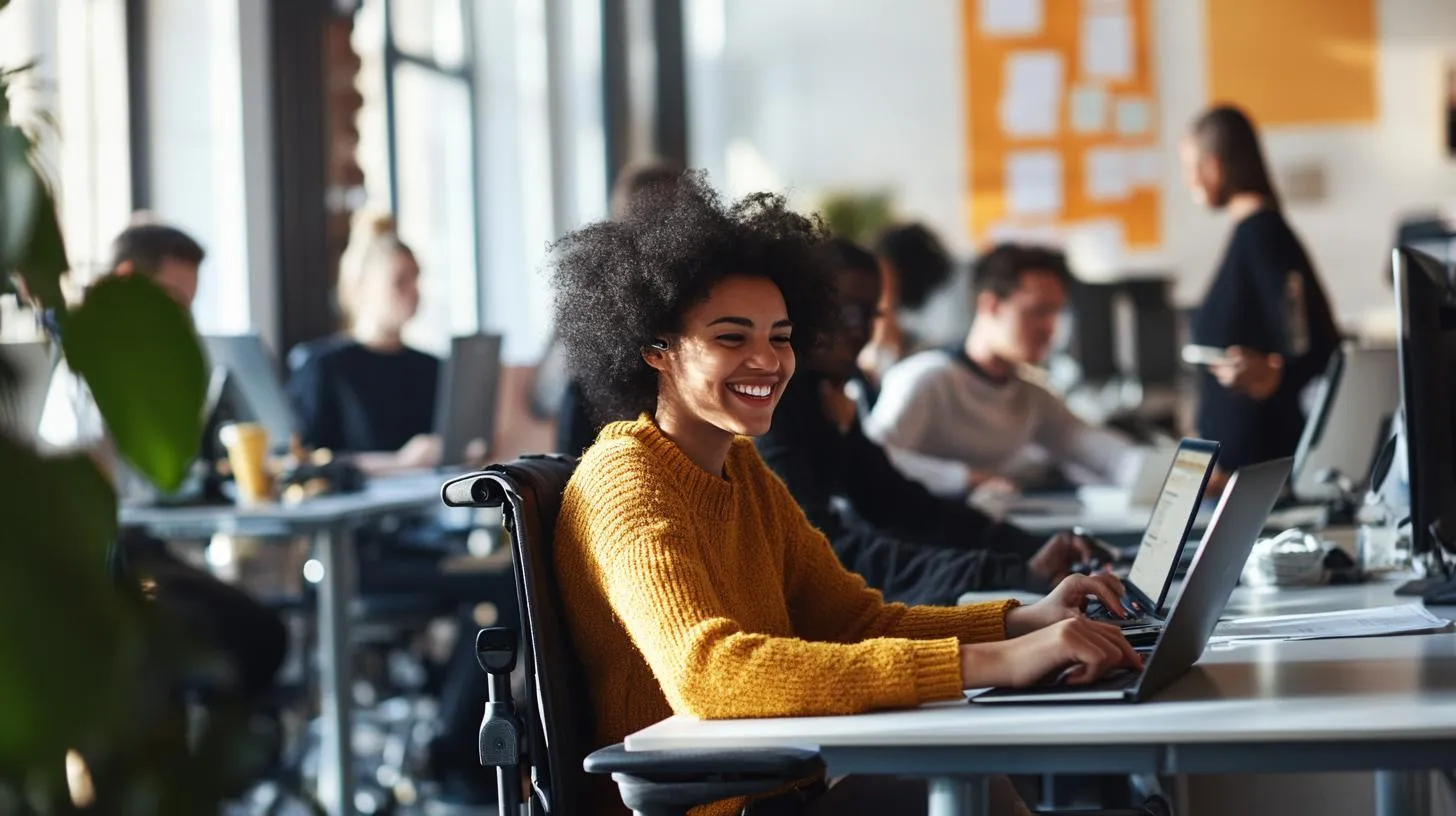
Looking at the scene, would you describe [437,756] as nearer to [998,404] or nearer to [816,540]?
[998,404]

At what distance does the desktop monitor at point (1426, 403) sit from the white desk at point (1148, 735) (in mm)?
585

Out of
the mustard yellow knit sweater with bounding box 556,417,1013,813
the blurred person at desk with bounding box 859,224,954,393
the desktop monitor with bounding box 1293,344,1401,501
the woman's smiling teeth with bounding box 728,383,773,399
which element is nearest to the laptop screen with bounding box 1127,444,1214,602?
the mustard yellow knit sweater with bounding box 556,417,1013,813

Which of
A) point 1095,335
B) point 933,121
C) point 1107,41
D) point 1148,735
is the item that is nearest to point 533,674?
point 1148,735

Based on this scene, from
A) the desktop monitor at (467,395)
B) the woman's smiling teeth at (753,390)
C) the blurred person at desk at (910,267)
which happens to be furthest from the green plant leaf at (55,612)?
the blurred person at desk at (910,267)

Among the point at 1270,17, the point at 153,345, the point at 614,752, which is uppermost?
the point at 1270,17

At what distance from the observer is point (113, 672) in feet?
1.80

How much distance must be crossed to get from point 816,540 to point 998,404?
2.34m

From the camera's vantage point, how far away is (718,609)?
1484mm

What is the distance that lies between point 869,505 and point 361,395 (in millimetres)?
2059

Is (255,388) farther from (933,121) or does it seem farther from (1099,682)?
(933,121)

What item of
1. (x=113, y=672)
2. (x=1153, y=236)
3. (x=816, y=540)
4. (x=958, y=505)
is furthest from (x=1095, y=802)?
(x=1153, y=236)

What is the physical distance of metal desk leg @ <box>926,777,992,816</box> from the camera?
1.31 meters

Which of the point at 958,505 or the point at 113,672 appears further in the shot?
the point at 958,505

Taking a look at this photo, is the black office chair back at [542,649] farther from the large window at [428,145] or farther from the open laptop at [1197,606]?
the large window at [428,145]
